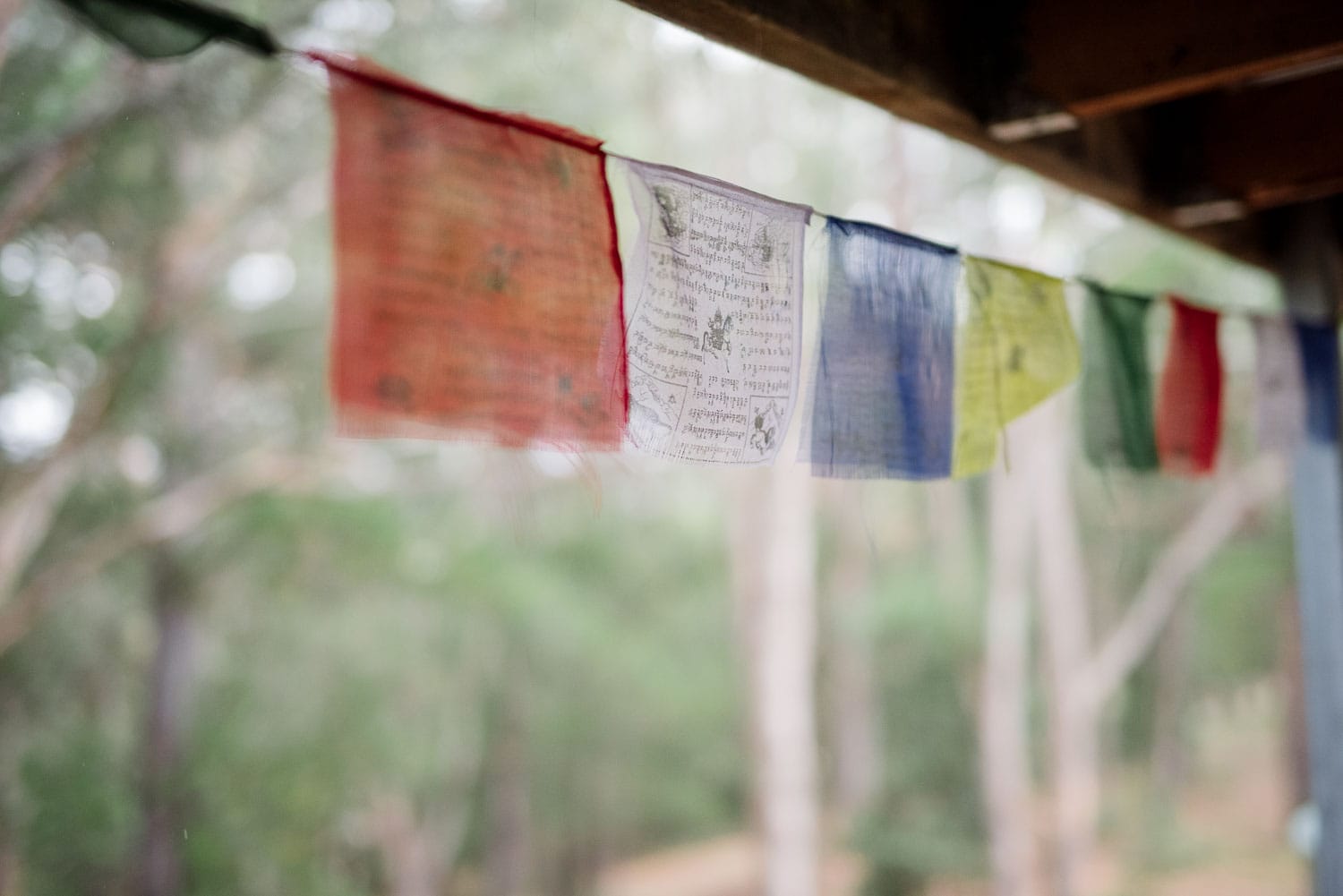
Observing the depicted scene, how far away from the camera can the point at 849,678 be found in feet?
60.2

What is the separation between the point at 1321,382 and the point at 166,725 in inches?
337

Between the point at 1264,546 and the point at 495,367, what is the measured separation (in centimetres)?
1529

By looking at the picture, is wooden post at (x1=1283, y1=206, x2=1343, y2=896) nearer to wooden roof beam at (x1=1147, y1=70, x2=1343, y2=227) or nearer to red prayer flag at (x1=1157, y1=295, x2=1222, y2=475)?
wooden roof beam at (x1=1147, y1=70, x2=1343, y2=227)

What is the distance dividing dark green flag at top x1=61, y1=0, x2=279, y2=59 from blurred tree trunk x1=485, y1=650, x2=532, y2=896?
1572 cm

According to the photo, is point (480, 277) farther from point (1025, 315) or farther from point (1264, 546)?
point (1264, 546)

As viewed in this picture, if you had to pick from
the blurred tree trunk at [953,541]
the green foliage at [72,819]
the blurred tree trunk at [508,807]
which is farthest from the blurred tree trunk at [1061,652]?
the green foliage at [72,819]

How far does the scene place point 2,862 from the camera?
27.0 ft

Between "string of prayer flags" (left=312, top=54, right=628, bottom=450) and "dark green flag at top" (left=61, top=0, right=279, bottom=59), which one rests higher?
"dark green flag at top" (left=61, top=0, right=279, bottom=59)

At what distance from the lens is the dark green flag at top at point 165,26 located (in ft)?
4.41

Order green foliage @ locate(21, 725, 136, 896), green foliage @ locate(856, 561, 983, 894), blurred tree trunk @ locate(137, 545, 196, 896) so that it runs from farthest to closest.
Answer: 1. green foliage @ locate(856, 561, 983, 894)
2. blurred tree trunk @ locate(137, 545, 196, 896)
3. green foliage @ locate(21, 725, 136, 896)

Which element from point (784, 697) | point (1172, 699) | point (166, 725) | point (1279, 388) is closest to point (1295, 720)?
point (1172, 699)

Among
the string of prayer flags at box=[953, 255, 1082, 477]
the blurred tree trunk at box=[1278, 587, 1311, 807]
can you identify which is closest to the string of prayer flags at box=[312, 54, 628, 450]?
the string of prayer flags at box=[953, 255, 1082, 477]

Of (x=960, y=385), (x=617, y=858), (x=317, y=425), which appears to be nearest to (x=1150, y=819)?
(x=617, y=858)

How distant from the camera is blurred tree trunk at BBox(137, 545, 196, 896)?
8.11 meters
